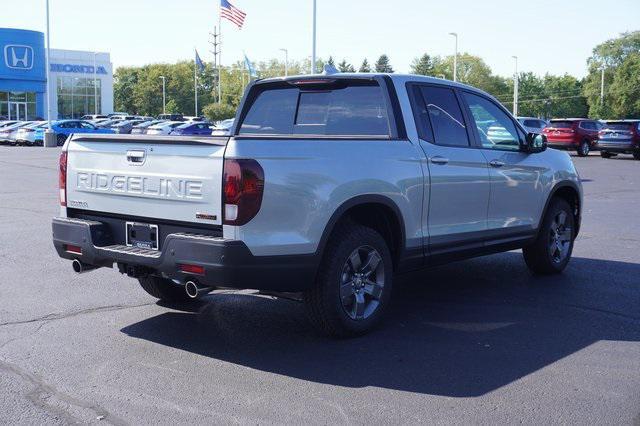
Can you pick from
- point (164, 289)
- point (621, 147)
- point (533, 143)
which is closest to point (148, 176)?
point (164, 289)

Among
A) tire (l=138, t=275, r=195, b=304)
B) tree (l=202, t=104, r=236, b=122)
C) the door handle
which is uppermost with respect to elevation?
tree (l=202, t=104, r=236, b=122)

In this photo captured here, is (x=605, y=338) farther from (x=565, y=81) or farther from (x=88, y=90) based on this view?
(x=565, y=81)

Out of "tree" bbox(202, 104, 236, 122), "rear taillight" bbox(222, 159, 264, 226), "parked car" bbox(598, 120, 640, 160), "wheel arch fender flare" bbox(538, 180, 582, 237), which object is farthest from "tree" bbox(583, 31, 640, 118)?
"rear taillight" bbox(222, 159, 264, 226)

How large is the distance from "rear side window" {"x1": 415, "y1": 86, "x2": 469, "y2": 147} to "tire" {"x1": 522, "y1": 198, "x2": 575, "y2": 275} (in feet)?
5.62

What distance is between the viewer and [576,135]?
35.0 m

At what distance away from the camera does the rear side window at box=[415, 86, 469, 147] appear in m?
6.39

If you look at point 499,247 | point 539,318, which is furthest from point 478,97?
point 539,318

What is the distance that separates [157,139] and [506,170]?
341 centimetres

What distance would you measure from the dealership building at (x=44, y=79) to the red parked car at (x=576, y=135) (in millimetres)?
38710

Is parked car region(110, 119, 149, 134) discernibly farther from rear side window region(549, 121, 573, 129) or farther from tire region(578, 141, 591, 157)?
tire region(578, 141, 591, 157)

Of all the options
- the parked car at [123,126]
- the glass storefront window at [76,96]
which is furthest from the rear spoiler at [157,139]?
the glass storefront window at [76,96]

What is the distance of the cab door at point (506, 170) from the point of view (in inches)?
275

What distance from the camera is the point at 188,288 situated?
5.20 metres

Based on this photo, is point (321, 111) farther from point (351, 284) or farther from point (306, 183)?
point (351, 284)
